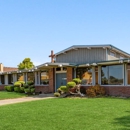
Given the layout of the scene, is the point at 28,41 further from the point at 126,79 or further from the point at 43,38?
the point at 126,79

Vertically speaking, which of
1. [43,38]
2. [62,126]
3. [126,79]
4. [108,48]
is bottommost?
[62,126]

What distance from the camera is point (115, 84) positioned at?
16.1 m

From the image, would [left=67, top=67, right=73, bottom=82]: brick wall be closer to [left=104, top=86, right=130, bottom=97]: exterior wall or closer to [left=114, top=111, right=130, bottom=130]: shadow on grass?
[left=104, top=86, right=130, bottom=97]: exterior wall

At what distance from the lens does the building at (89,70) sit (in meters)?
15.8

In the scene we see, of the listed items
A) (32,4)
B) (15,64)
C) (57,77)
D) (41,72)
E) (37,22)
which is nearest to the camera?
(32,4)

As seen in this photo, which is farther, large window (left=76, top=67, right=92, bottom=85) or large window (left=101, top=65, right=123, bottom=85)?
large window (left=76, top=67, right=92, bottom=85)

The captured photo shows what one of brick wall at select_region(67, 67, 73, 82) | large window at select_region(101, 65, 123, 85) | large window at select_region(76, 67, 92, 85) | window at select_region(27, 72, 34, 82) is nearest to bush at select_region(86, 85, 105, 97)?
large window at select_region(101, 65, 123, 85)

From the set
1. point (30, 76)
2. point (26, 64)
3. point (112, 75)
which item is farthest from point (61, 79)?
point (26, 64)

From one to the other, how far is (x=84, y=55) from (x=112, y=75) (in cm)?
442

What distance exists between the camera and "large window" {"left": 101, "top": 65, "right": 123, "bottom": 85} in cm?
1591

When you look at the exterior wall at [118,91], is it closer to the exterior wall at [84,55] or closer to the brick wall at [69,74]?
the exterior wall at [84,55]

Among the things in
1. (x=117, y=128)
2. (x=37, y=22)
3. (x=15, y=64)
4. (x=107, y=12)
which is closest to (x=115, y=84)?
(x=107, y=12)

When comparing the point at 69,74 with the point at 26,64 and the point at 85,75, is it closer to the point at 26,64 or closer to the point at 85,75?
the point at 85,75

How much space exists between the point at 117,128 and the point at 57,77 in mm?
14740
